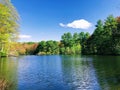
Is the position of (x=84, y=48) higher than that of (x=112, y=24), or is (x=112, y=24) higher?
(x=112, y=24)

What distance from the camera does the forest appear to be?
44.5 meters

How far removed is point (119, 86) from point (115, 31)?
238 ft

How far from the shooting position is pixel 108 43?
94.2 metres

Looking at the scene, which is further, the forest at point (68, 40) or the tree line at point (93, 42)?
the tree line at point (93, 42)

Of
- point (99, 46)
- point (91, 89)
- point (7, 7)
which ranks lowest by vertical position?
point (91, 89)

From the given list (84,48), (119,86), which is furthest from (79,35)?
(119,86)

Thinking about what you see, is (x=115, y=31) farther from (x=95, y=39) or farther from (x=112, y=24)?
(x=95, y=39)

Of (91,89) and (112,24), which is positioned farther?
(112,24)

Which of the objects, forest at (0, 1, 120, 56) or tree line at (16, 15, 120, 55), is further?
tree line at (16, 15, 120, 55)

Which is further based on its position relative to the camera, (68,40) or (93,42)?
(68,40)

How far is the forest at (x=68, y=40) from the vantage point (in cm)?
4453

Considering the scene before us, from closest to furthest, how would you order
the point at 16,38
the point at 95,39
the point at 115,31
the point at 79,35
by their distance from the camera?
the point at 16,38 < the point at 115,31 < the point at 95,39 < the point at 79,35

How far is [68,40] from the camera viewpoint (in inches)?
5423

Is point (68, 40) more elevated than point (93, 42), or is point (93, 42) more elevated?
point (68, 40)
